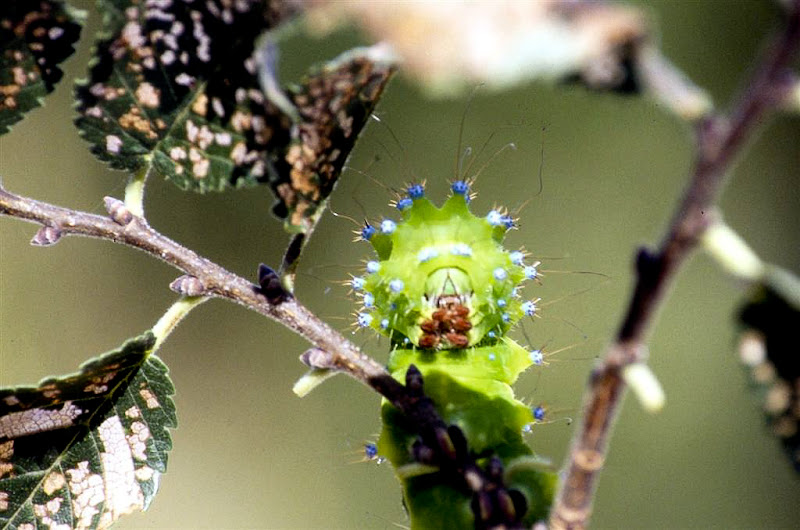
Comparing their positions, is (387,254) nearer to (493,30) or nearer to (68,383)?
(68,383)

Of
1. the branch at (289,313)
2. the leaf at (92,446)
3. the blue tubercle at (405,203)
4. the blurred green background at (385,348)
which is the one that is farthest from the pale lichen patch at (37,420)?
→ the blurred green background at (385,348)

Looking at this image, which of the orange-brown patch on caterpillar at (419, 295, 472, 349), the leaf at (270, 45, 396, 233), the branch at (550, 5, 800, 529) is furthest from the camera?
the orange-brown patch on caterpillar at (419, 295, 472, 349)

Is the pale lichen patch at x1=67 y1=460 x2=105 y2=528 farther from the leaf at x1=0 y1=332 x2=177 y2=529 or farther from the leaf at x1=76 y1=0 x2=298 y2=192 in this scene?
the leaf at x1=76 y1=0 x2=298 y2=192

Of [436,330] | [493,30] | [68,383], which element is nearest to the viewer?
[493,30]

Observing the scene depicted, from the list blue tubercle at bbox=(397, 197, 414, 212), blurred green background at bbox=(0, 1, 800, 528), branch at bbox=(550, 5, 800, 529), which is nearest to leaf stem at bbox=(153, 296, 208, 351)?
blue tubercle at bbox=(397, 197, 414, 212)

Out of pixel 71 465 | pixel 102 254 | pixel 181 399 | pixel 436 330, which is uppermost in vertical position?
pixel 102 254

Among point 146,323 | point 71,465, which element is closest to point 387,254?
point 71,465

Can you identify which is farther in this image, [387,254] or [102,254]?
[102,254]
